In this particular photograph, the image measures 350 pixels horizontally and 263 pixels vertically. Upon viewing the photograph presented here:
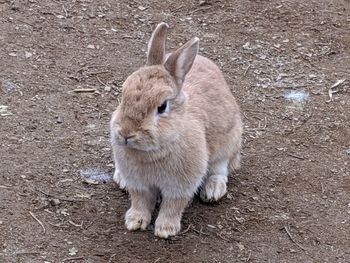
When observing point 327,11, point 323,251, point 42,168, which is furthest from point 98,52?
point 323,251

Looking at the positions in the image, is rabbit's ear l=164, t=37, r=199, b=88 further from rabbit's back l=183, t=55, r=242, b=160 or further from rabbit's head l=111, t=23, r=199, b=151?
rabbit's back l=183, t=55, r=242, b=160

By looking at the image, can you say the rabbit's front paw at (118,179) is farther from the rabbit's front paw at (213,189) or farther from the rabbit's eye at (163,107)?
the rabbit's eye at (163,107)

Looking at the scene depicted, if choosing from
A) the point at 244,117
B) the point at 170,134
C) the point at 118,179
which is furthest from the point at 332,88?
the point at 170,134

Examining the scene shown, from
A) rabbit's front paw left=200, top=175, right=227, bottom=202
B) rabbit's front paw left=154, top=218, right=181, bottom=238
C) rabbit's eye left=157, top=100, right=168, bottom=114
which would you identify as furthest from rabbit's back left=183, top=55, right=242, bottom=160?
rabbit's front paw left=154, top=218, right=181, bottom=238

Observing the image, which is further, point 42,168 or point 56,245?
point 42,168

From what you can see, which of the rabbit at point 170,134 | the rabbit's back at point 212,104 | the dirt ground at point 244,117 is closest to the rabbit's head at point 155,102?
the rabbit at point 170,134

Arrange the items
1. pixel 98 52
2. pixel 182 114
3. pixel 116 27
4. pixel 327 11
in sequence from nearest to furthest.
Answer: pixel 182 114
pixel 98 52
pixel 116 27
pixel 327 11

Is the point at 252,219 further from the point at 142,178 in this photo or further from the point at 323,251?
the point at 142,178
